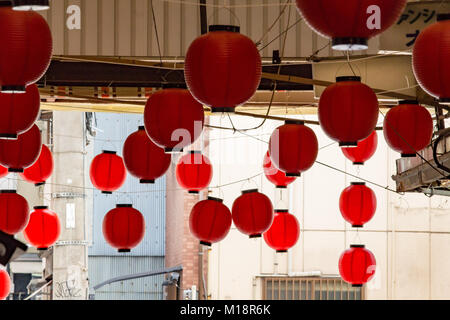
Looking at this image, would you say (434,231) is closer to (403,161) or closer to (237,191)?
(237,191)

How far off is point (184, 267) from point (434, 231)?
188 inches

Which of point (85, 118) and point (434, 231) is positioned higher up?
point (85, 118)

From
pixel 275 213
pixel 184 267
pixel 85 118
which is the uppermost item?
pixel 85 118

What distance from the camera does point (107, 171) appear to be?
10.8m

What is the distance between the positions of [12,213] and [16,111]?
9.94 ft

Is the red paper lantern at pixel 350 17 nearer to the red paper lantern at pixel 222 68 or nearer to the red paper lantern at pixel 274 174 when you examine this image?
the red paper lantern at pixel 222 68

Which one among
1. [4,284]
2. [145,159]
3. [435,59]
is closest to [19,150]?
[145,159]

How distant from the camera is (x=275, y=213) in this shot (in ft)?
38.3

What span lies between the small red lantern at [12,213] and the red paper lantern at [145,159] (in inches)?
66.8

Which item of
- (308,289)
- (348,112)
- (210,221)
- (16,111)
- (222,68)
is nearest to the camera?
(222,68)

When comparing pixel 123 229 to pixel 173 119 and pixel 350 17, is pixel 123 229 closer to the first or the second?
pixel 173 119

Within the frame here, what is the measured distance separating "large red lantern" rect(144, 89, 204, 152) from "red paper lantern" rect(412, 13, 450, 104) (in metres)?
1.85
